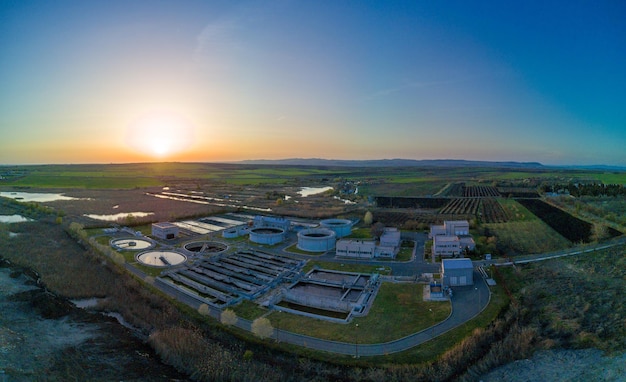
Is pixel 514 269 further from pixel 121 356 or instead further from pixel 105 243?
pixel 105 243

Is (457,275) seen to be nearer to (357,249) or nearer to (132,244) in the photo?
(357,249)

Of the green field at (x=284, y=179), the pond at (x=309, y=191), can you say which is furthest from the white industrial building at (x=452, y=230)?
the pond at (x=309, y=191)

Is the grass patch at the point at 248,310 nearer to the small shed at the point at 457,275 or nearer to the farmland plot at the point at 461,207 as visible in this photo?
the small shed at the point at 457,275

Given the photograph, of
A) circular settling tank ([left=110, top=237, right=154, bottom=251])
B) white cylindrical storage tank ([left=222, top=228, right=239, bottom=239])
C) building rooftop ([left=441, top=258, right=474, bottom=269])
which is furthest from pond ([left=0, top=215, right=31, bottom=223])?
building rooftop ([left=441, top=258, right=474, bottom=269])

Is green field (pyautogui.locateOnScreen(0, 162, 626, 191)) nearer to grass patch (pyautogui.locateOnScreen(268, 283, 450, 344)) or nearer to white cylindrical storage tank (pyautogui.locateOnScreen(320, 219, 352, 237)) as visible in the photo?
white cylindrical storage tank (pyautogui.locateOnScreen(320, 219, 352, 237))

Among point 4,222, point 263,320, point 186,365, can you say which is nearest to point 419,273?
point 263,320

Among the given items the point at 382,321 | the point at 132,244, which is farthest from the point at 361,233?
the point at 132,244
